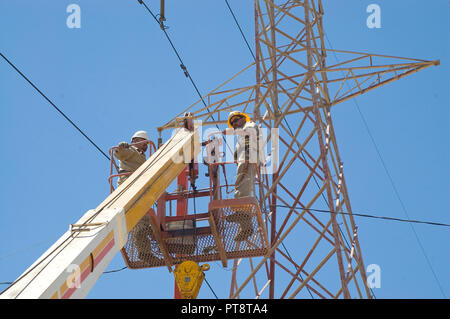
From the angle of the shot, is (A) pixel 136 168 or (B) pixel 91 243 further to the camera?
(A) pixel 136 168

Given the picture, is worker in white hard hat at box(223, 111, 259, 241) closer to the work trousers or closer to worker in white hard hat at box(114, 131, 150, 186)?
the work trousers

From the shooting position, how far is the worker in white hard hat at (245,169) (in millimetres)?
10281

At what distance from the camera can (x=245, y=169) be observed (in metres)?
10.4

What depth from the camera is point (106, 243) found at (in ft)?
21.7

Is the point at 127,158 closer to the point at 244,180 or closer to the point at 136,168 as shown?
the point at 136,168

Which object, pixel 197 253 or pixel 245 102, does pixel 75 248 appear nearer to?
pixel 197 253

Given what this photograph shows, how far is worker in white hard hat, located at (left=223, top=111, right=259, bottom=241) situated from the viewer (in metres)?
10.3

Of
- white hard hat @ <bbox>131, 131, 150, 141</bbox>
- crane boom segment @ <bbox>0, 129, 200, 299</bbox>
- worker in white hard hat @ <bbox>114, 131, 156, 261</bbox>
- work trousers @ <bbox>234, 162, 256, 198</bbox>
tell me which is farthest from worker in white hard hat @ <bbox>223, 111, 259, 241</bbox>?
white hard hat @ <bbox>131, 131, 150, 141</bbox>

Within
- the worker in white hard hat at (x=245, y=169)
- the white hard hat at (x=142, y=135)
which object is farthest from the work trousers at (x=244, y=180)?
the white hard hat at (x=142, y=135)

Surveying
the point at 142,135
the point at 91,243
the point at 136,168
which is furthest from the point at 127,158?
the point at 91,243

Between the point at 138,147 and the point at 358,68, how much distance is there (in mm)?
5852
